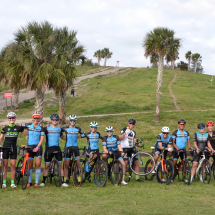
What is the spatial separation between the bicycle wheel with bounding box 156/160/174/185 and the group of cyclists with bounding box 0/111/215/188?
463 mm

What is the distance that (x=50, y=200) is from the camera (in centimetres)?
775

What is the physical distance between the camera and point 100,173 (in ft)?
31.6

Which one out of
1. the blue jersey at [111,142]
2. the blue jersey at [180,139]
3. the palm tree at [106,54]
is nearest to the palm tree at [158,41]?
the blue jersey at [180,139]

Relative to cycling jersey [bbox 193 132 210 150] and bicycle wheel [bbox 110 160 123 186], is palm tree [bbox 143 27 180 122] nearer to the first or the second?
cycling jersey [bbox 193 132 210 150]

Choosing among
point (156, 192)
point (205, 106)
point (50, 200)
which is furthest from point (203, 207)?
point (205, 106)

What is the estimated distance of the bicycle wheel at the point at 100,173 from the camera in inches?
372

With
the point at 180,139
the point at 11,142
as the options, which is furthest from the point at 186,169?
the point at 11,142

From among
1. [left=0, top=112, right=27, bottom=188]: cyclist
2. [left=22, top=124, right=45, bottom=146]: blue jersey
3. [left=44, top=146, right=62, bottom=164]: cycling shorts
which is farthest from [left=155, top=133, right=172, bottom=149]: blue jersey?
[left=0, top=112, right=27, bottom=188]: cyclist

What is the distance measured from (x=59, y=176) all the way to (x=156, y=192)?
3.09 metres

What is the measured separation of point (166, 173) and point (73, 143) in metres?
3.31

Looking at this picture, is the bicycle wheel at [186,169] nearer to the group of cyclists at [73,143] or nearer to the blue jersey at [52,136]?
the group of cyclists at [73,143]

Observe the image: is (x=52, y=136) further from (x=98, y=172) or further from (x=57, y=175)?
(x=98, y=172)

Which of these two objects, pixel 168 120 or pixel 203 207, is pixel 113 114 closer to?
pixel 168 120

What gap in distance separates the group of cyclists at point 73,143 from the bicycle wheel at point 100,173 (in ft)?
1.11
